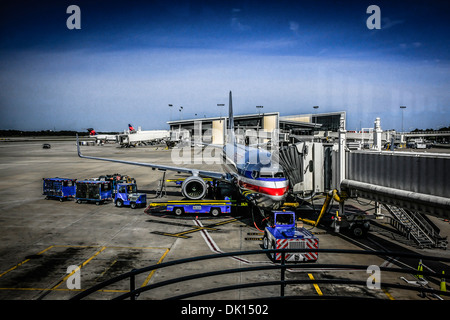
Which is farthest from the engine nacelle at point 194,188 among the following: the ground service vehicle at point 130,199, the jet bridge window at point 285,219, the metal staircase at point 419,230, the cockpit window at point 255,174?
the metal staircase at point 419,230

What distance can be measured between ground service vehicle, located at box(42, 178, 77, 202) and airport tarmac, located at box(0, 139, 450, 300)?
1.38 m

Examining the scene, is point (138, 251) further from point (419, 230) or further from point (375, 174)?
point (419, 230)

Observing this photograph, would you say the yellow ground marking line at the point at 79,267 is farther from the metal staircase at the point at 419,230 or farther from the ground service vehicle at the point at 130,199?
the metal staircase at the point at 419,230

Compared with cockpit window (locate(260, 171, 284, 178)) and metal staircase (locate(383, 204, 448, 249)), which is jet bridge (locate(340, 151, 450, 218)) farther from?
cockpit window (locate(260, 171, 284, 178))

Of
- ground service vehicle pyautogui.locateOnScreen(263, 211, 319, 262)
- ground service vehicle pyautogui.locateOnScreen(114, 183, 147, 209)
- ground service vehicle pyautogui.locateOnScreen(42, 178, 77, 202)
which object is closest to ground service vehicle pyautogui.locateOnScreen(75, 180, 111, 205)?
ground service vehicle pyautogui.locateOnScreen(42, 178, 77, 202)

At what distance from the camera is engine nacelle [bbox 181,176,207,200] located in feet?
106

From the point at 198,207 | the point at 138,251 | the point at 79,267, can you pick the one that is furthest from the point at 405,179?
the point at 79,267

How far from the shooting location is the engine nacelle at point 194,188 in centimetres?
3238

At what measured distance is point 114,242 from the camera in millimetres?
22281

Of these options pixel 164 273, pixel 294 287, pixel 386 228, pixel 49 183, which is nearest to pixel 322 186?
pixel 386 228

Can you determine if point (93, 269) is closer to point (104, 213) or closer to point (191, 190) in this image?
point (104, 213)

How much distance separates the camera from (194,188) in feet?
108

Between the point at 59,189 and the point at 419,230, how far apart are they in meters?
34.7
